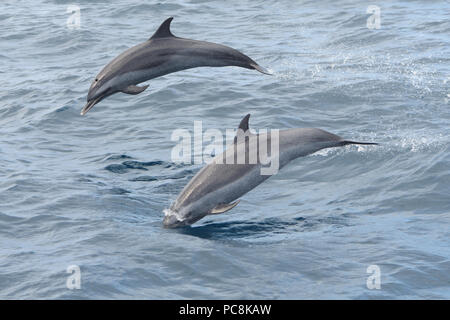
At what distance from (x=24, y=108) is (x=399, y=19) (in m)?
11.3

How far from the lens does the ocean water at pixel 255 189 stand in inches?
373

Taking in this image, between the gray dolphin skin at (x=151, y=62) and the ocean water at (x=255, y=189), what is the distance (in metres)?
1.83

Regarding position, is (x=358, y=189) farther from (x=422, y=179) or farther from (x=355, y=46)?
(x=355, y=46)

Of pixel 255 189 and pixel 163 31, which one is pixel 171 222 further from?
pixel 163 31

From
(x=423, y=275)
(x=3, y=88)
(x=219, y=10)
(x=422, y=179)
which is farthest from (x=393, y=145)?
(x=219, y=10)

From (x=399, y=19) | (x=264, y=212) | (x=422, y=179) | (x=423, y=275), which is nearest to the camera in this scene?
(x=423, y=275)

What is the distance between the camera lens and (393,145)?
1402cm

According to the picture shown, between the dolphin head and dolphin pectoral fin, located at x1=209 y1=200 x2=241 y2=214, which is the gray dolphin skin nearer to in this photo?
the dolphin head

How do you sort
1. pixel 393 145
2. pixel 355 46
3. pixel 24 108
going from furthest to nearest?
1. pixel 355 46
2. pixel 24 108
3. pixel 393 145

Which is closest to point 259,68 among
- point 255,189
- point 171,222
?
point 171,222

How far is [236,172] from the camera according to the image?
10.4 metres

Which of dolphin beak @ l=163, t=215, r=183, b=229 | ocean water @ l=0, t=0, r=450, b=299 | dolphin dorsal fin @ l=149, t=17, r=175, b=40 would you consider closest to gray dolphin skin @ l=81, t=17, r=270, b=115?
dolphin dorsal fin @ l=149, t=17, r=175, b=40

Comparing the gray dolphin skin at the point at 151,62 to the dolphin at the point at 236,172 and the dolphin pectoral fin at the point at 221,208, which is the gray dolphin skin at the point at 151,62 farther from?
the dolphin pectoral fin at the point at 221,208

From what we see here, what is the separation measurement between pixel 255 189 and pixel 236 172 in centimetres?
232
